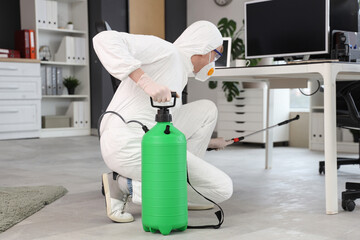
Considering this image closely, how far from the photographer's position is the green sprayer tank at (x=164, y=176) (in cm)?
174

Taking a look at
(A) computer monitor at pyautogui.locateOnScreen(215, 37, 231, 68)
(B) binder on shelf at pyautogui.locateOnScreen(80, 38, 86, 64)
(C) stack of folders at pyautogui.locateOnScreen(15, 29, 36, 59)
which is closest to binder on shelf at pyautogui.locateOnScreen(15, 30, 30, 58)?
(C) stack of folders at pyautogui.locateOnScreen(15, 29, 36, 59)

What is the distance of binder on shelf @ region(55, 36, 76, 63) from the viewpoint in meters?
6.21

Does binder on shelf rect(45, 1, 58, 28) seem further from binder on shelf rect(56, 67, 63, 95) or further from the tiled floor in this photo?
the tiled floor

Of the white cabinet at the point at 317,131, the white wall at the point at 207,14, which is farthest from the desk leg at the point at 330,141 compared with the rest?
the white wall at the point at 207,14

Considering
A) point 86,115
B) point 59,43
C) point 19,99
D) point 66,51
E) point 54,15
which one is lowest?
point 86,115

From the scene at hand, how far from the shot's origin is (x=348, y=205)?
87.0 inches

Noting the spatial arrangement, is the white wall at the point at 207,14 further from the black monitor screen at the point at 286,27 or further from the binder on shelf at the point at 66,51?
the black monitor screen at the point at 286,27

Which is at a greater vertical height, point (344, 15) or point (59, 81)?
point (344, 15)

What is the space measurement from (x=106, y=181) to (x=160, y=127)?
0.44 meters

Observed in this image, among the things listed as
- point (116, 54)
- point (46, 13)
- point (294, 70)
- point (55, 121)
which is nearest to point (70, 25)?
point (46, 13)

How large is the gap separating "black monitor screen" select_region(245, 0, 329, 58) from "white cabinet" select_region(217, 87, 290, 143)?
169 centimetres

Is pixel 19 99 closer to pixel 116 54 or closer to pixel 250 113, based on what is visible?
pixel 250 113

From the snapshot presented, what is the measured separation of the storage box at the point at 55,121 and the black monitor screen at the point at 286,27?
11.0ft

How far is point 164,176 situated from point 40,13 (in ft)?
15.6
